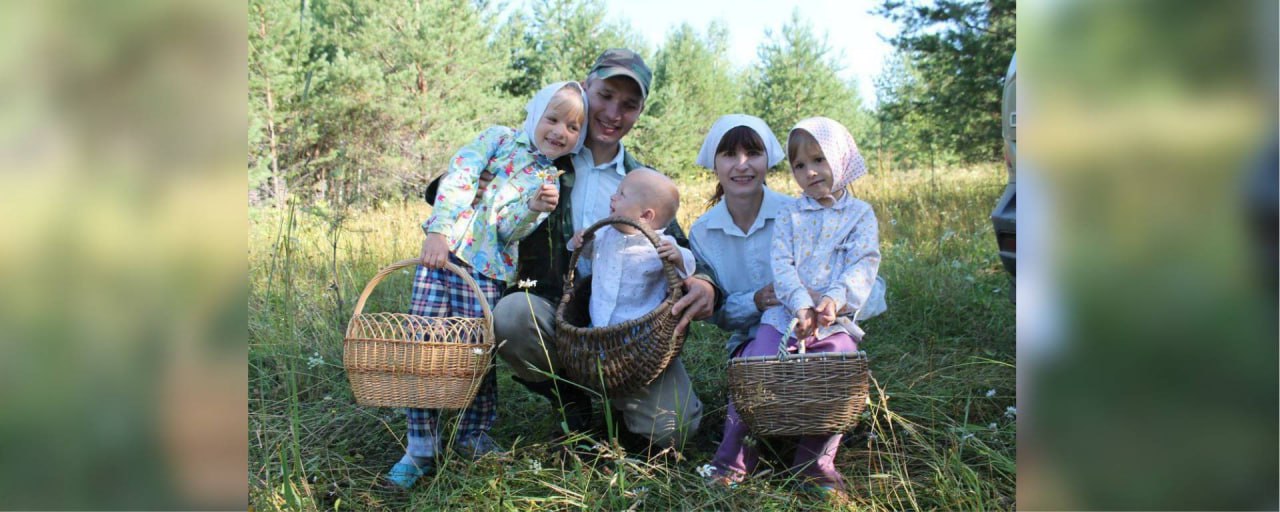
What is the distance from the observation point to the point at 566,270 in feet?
10.3

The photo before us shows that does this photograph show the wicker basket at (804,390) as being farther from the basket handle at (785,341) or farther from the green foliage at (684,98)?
the green foliage at (684,98)

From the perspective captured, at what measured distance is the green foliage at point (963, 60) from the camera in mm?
6738

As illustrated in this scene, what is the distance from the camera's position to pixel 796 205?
2.95 metres

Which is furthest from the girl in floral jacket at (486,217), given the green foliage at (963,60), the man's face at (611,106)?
the green foliage at (963,60)

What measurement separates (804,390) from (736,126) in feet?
3.48

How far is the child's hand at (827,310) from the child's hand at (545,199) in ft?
3.08

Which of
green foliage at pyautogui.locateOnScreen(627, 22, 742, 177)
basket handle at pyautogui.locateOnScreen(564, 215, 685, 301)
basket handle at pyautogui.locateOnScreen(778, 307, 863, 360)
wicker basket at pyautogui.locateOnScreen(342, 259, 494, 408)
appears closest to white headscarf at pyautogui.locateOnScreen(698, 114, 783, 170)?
basket handle at pyautogui.locateOnScreen(564, 215, 685, 301)

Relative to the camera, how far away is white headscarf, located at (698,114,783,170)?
3.07m

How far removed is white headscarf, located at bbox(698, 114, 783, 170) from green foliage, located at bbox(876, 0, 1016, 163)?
4.12 meters

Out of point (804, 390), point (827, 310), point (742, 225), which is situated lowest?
point (804, 390)

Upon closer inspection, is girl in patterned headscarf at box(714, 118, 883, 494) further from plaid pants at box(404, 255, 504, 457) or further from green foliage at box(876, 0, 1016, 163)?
green foliage at box(876, 0, 1016, 163)

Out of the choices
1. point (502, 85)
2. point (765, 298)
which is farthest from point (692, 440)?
point (502, 85)

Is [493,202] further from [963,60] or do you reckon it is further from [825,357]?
[963,60]
